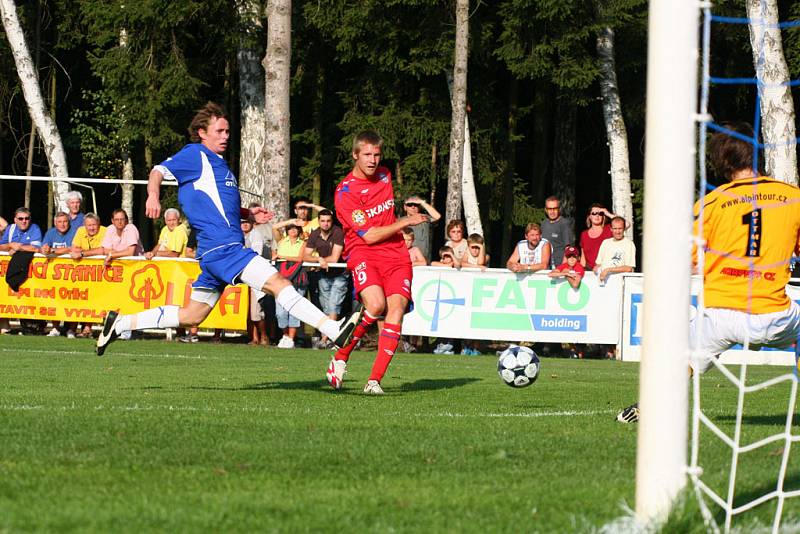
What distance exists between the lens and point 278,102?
22500 mm

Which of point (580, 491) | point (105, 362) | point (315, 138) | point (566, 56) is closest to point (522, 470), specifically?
point (580, 491)

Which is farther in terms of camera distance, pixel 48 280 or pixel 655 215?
pixel 48 280

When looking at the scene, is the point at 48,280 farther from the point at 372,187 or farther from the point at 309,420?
the point at 309,420

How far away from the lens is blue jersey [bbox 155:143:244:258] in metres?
9.50

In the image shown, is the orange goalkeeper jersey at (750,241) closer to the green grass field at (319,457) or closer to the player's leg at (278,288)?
the green grass field at (319,457)

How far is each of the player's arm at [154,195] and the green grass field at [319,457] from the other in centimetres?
135

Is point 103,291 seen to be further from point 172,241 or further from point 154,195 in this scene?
point 154,195

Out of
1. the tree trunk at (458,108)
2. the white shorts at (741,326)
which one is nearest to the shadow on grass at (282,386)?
A: the white shorts at (741,326)

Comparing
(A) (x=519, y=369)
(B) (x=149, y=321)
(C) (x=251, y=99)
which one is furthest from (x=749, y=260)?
(C) (x=251, y=99)

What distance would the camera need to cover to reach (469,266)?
19062mm

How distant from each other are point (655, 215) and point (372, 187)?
6075mm

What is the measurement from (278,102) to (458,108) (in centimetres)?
414

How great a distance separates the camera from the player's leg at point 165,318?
9.86 meters

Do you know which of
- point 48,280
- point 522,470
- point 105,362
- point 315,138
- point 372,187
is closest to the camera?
point 522,470
